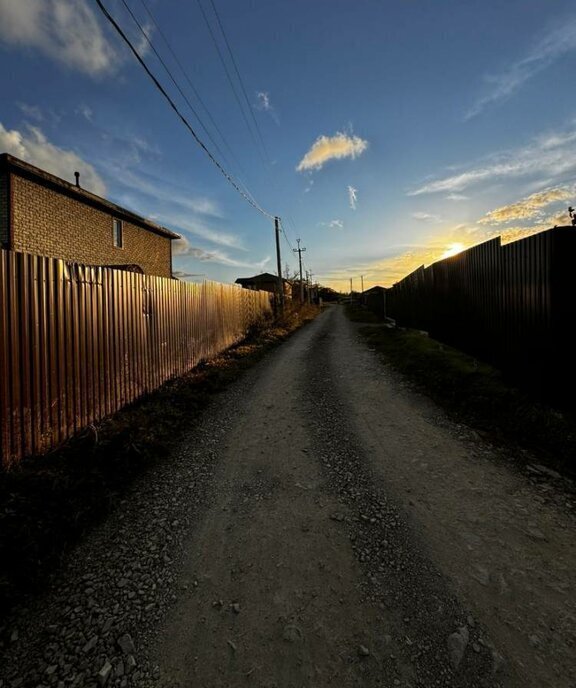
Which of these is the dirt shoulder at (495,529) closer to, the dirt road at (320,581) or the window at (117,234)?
the dirt road at (320,581)

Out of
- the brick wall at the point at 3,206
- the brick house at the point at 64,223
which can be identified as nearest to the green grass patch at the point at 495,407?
the brick house at the point at 64,223

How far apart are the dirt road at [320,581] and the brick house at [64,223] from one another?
1261cm

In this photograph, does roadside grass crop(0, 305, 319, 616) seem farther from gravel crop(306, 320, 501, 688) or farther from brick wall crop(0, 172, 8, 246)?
brick wall crop(0, 172, 8, 246)

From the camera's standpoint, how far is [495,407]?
4953mm

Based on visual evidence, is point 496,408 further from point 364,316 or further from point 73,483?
point 364,316

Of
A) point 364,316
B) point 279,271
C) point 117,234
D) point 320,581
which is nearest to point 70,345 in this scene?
point 320,581

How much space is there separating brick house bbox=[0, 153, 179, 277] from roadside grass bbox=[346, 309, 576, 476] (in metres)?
12.9

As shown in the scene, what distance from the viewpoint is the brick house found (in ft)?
38.0

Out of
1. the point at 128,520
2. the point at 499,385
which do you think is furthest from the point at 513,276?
the point at 128,520

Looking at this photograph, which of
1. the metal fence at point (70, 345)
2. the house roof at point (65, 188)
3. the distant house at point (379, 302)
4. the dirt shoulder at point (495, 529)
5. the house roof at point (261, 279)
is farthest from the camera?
the house roof at point (261, 279)

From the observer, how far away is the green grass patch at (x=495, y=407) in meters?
3.82

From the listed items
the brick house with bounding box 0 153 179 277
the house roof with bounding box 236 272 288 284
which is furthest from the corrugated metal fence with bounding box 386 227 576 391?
the house roof with bounding box 236 272 288 284

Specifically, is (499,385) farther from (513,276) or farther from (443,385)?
(513,276)

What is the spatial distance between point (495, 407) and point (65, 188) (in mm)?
16525
